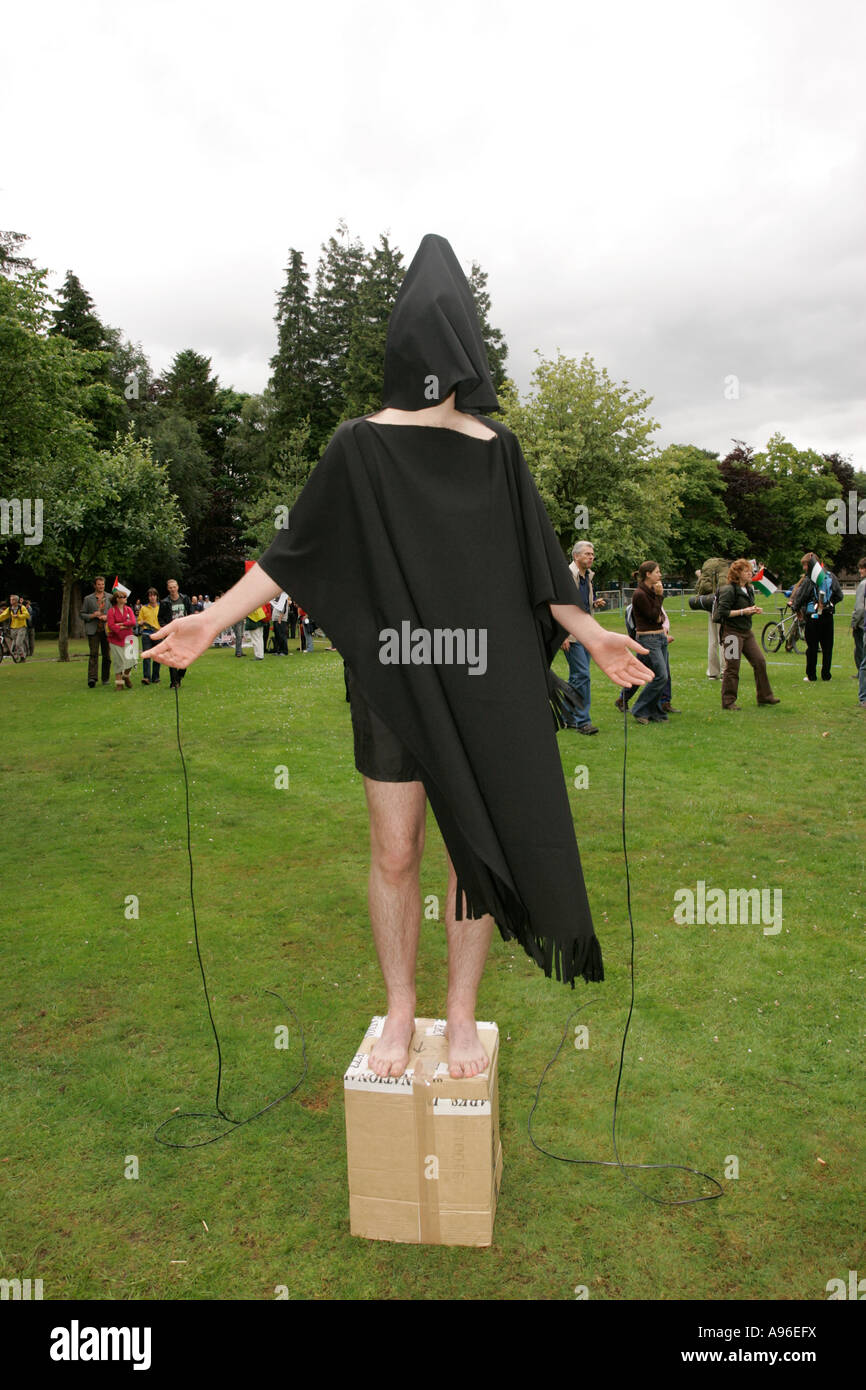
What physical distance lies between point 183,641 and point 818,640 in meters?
15.2

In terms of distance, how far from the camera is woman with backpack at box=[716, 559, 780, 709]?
41.4 feet

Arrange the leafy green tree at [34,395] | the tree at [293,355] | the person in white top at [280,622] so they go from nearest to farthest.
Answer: the leafy green tree at [34,395] → the person in white top at [280,622] → the tree at [293,355]

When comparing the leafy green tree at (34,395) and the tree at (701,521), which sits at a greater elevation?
the tree at (701,521)

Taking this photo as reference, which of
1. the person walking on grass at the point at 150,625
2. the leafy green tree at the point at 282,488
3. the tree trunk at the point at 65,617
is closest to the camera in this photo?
the person walking on grass at the point at 150,625

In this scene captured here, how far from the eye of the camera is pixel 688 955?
15.6 feet

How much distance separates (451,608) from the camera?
2.83m

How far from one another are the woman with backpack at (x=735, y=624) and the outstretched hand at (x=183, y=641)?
429 inches

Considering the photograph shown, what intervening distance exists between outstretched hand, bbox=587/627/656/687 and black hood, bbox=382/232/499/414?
0.86m

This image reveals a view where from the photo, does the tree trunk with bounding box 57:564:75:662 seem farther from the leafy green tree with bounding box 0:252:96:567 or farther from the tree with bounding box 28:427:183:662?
the leafy green tree with bounding box 0:252:96:567

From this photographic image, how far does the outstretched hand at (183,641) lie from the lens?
2893mm

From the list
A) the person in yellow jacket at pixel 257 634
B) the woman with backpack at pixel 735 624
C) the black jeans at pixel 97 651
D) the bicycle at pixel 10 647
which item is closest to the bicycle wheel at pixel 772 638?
the woman with backpack at pixel 735 624

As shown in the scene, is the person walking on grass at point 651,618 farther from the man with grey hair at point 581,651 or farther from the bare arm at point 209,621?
the bare arm at point 209,621
